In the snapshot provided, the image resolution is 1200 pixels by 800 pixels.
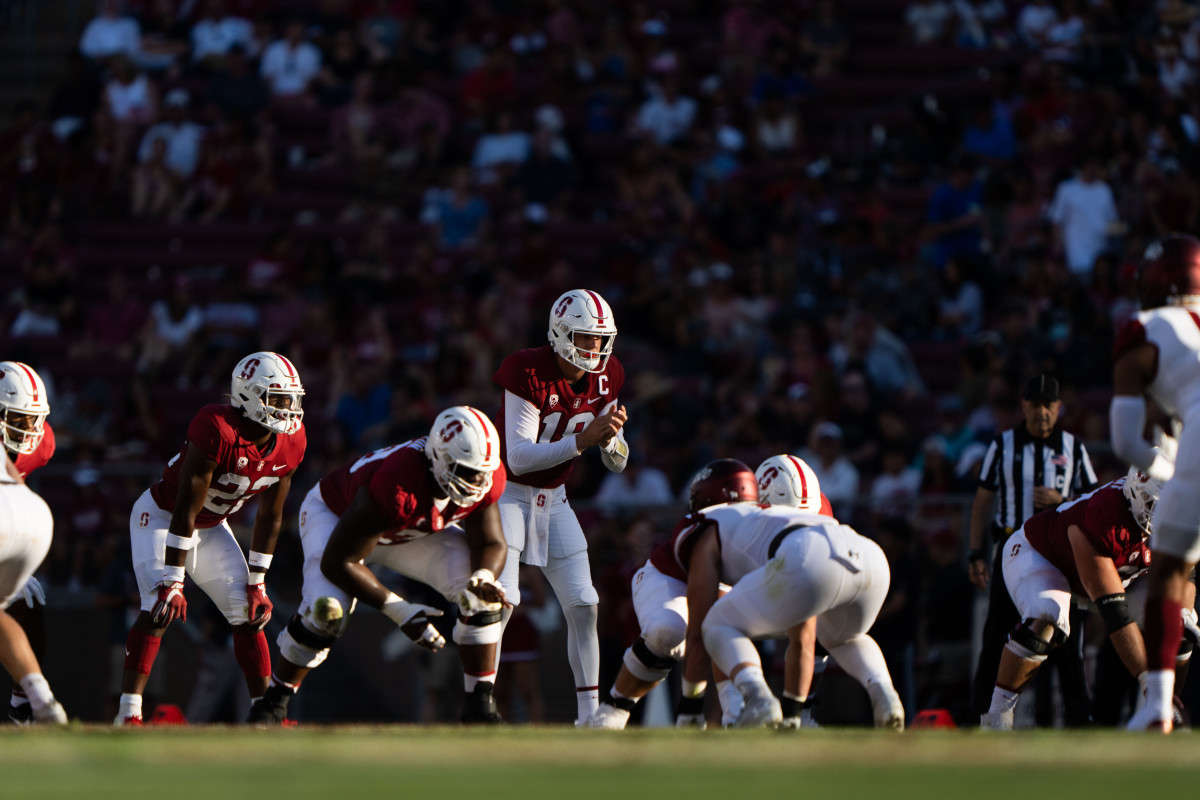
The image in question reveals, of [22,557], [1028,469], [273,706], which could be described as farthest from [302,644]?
[1028,469]

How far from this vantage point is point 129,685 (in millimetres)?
9547

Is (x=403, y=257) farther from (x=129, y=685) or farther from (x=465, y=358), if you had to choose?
(x=129, y=685)

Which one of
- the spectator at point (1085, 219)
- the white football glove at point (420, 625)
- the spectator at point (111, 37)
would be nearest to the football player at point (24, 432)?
the white football glove at point (420, 625)

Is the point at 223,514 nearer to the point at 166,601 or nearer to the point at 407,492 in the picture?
the point at 166,601

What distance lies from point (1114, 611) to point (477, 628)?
338 cm

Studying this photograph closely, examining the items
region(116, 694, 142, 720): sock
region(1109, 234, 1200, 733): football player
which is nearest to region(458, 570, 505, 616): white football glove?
region(116, 694, 142, 720): sock

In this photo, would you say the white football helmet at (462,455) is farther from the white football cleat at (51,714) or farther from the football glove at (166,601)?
the white football cleat at (51,714)

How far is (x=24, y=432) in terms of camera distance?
948 cm

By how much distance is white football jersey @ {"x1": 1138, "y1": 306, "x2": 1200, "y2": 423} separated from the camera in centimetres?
726

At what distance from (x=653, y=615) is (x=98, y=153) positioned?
1375 cm

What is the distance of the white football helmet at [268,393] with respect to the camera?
937cm

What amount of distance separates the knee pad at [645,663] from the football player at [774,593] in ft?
0.66

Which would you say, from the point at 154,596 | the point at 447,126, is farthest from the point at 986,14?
the point at 154,596

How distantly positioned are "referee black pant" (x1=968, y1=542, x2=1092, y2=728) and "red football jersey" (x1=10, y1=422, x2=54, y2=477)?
5.63 m
